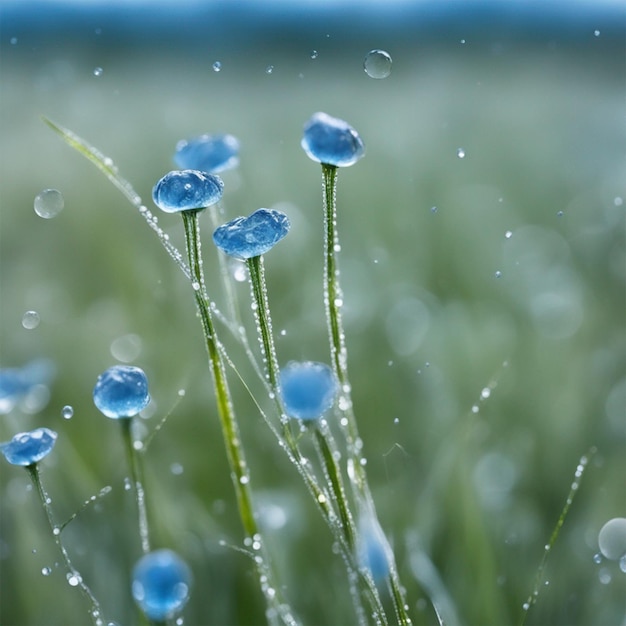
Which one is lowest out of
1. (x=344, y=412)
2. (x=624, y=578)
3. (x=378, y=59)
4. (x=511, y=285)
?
(x=511, y=285)

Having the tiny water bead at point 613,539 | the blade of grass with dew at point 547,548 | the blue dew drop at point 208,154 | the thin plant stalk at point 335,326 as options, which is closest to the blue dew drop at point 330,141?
the thin plant stalk at point 335,326

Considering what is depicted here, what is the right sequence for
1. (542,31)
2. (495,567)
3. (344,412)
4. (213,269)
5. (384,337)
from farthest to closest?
(542,31), (213,269), (384,337), (495,567), (344,412)

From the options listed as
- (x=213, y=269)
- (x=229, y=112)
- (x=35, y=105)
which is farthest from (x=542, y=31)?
(x=35, y=105)

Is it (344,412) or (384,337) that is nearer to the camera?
(344,412)

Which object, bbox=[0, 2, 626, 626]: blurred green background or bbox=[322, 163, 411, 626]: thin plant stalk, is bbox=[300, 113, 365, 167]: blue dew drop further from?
bbox=[0, 2, 626, 626]: blurred green background

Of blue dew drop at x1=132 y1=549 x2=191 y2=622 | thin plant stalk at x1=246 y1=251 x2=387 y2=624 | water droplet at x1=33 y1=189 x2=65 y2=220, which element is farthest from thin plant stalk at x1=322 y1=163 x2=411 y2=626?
water droplet at x1=33 y1=189 x2=65 y2=220

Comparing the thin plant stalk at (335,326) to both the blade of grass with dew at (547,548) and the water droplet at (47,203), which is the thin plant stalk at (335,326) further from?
the water droplet at (47,203)

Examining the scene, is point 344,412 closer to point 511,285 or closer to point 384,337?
point 384,337
